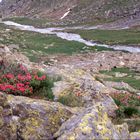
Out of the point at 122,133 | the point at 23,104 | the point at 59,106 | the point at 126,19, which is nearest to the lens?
the point at 122,133

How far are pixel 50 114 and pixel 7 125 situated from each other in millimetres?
1384

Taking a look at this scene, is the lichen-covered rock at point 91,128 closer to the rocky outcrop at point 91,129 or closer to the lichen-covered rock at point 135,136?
the rocky outcrop at point 91,129

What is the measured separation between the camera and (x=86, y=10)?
144625mm

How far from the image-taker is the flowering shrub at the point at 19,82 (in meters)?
12.1

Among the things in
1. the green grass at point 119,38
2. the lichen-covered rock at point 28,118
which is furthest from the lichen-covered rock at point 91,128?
the green grass at point 119,38

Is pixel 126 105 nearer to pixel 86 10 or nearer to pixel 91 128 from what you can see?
pixel 91 128

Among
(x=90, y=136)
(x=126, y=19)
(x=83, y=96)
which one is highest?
(x=90, y=136)

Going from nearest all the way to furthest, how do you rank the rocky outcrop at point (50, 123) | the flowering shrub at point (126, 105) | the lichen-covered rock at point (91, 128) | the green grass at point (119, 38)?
the lichen-covered rock at point (91, 128) < the rocky outcrop at point (50, 123) < the flowering shrub at point (126, 105) < the green grass at point (119, 38)

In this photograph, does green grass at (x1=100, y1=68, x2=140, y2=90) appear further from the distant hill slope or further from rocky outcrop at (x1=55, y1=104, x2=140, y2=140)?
the distant hill slope

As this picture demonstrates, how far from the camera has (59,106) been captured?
1095cm

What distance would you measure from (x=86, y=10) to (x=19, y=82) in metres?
134

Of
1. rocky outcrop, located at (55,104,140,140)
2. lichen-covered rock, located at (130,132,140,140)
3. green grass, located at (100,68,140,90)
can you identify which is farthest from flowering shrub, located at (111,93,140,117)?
green grass, located at (100,68,140,90)

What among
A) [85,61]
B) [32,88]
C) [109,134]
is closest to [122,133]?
[109,134]

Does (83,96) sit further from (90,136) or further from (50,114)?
(90,136)
